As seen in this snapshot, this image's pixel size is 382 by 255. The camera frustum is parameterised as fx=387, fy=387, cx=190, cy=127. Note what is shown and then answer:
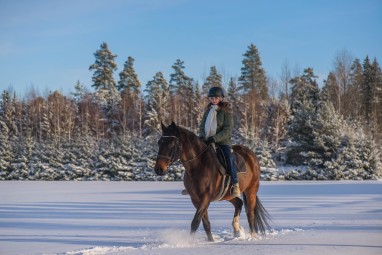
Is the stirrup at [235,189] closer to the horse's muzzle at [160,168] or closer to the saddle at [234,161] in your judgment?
the saddle at [234,161]

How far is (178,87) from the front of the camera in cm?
4909

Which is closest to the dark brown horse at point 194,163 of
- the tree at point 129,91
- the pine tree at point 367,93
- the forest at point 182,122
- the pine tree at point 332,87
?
the forest at point 182,122

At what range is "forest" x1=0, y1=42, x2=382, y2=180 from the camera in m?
24.9

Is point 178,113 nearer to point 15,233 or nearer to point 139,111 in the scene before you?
point 139,111

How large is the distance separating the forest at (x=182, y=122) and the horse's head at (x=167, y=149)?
16.6 metres

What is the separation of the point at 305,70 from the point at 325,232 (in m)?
40.2

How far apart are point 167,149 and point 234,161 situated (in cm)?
151

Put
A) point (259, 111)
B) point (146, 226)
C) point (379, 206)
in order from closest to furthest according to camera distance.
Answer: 1. point (146, 226)
2. point (379, 206)
3. point (259, 111)

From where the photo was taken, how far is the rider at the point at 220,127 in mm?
6617

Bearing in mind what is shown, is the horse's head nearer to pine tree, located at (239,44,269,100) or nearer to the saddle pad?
the saddle pad

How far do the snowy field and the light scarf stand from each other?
1.83 metres

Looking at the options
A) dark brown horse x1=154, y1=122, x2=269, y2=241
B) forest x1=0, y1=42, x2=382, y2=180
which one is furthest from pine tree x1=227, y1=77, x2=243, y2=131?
dark brown horse x1=154, y1=122, x2=269, y2=241

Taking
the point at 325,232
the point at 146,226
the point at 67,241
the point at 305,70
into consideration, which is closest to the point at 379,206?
the point at 325,232

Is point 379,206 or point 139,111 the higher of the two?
point 139,111
